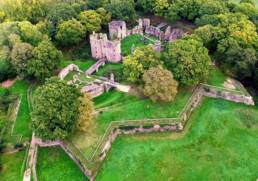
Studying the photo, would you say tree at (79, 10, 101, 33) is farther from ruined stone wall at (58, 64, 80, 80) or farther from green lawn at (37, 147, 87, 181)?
green lawn at (37, 147, 87, 181)

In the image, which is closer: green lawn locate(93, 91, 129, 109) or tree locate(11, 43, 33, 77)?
green lawn locate(93, 91, 129, 109)

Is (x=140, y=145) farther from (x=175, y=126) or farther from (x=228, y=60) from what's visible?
(x=228, y=60)

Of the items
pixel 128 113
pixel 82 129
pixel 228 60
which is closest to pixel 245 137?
pixel 228 60

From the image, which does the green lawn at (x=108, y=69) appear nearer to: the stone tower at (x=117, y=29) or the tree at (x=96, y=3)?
the stone tower at (x=117, y=29)

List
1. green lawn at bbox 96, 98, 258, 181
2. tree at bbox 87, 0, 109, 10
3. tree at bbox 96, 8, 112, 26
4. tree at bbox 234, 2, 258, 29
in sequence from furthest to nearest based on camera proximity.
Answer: tree at bbox 87, 0, 109, 10 → tree at bbox 96, 8, 112, 26 → tree at bbox 234, 2, 258, 29 → green lawn at bbox 96, 98, 258, 181

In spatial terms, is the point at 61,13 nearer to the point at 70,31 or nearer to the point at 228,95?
the point at 70,31

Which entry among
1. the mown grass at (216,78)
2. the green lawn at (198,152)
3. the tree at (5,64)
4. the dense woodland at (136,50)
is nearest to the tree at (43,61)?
the dense woodland at (136,50)

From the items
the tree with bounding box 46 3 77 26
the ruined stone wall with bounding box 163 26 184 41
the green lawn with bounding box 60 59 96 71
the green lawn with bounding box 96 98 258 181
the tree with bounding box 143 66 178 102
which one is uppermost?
the tree with bounding box 46 3 77 26

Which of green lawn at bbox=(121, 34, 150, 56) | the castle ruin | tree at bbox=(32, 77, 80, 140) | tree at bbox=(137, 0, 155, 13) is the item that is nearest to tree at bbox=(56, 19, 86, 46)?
the castle ruin

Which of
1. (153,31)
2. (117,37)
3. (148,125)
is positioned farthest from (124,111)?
(153,31)
